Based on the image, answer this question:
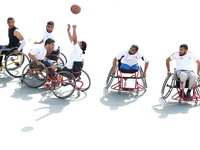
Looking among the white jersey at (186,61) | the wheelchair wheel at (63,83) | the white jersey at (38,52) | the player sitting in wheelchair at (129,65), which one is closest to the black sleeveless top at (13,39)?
the white jersey at (38,52)

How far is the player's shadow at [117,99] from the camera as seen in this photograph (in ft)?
16.6

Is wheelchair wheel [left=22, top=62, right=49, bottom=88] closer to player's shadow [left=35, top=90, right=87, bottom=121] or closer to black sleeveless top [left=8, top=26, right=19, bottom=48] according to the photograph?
player's shadow [left=35, top=90, right=87, bottom=121]

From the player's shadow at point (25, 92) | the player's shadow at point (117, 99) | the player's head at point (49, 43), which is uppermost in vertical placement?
the player's head at point (49, 43)

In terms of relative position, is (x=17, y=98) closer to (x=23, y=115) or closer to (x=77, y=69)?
(x=23, y=115)

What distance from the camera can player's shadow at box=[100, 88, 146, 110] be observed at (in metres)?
5.06

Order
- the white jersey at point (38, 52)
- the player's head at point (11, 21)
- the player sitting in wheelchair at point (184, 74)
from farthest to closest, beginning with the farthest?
the player's head at point (11, 21)
the white jersey at point (38, 52)
the player sitting in wheelchair at point (184, 74)

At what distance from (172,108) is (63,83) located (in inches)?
87.6

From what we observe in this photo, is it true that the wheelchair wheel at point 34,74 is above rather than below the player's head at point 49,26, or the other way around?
below

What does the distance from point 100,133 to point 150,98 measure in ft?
5.91

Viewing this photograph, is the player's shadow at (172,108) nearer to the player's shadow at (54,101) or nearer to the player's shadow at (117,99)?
the player's shadow at (117,99)

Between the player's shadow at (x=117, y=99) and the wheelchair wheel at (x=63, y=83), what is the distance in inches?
27.5

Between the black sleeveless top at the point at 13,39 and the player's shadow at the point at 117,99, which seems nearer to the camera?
the player's shadow at the point at 117,99

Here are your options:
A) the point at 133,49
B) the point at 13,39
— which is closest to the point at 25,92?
the point at 13,39

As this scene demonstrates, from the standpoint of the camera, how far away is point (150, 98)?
5395 mm
